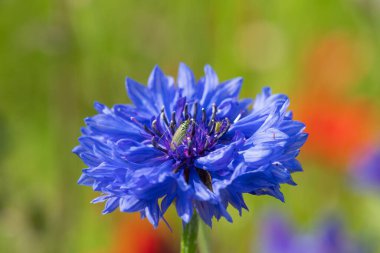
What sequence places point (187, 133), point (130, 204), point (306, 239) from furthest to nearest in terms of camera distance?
point (306, 239) < point (187, 133) < point (130, 204)

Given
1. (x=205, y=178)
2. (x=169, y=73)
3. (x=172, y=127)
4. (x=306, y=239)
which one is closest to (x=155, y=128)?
(x=172, y=127)

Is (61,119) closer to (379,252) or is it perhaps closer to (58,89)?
(58,89)

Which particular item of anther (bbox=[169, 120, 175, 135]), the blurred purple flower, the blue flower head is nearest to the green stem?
the blue flower head

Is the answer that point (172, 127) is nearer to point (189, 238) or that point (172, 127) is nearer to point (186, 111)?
point (186, 111)

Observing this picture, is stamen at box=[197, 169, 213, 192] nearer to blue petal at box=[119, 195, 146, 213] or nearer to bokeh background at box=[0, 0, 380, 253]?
blue petal at box=[119, 195, 146, 213]

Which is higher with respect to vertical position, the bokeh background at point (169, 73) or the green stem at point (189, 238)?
the bokeh background at point (169, 73)

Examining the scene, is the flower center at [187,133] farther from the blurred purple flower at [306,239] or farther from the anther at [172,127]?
the blurred purple flower at [306,239]

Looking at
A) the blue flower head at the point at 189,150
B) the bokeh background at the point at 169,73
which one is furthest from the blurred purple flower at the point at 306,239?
the blue flower head at the point at 189,150
